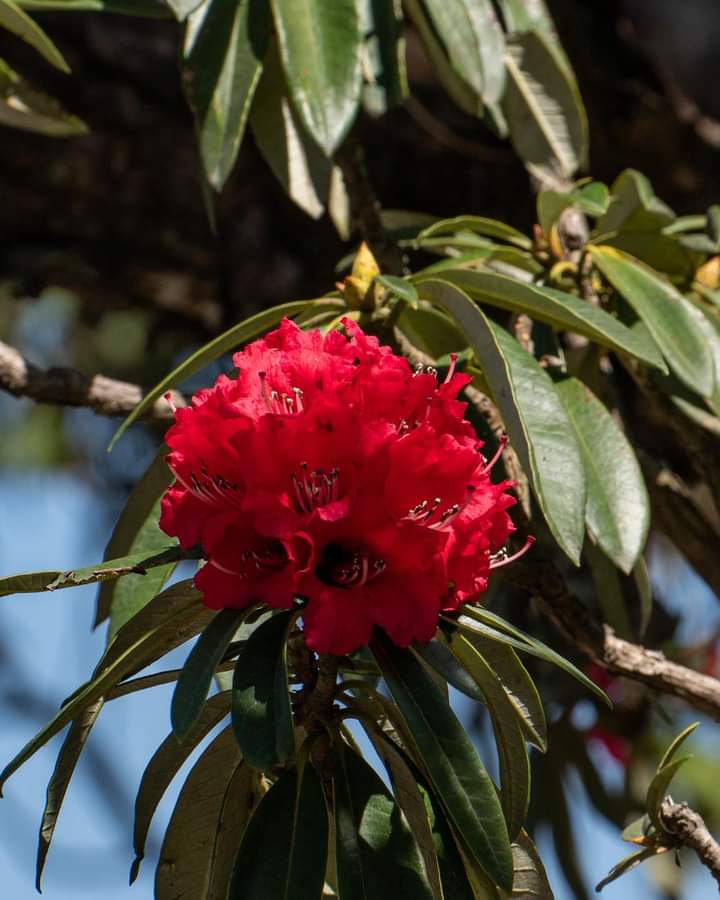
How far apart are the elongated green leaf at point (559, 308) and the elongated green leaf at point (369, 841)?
0.38m

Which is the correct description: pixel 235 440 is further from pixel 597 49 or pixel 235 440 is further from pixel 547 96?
pixel 597 49

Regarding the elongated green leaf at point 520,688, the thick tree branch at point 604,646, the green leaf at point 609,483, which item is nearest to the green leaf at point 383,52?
the green leaf at point 609,483

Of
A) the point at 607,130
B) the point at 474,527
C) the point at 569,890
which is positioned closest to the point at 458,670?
the point at 474,527

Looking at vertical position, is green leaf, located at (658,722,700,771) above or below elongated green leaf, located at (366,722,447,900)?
above

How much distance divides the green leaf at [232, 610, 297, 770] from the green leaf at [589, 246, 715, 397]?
51cm

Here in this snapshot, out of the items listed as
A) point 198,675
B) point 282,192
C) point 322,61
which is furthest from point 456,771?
point 282,192

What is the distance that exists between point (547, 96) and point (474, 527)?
0.85 metres

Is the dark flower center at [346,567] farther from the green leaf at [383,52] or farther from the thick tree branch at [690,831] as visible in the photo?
the green leaf at [383,52]

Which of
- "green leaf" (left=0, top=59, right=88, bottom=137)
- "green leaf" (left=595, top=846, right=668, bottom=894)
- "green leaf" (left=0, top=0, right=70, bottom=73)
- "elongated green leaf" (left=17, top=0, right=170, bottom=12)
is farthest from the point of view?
"green leaf" (left=0, top=59, right=88, bottom=137)

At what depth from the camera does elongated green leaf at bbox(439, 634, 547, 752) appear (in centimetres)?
90

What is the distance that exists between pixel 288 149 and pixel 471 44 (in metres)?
0.24

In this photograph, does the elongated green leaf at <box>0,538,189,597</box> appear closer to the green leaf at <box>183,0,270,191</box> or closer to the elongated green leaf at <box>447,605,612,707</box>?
the elongated green leaf at <box>447,605,612,707</box>

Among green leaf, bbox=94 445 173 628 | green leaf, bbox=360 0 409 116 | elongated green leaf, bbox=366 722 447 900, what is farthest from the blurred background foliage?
elongated green leaf, bbox=366 722 447 900

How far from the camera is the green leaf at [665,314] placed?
1.15 meters
